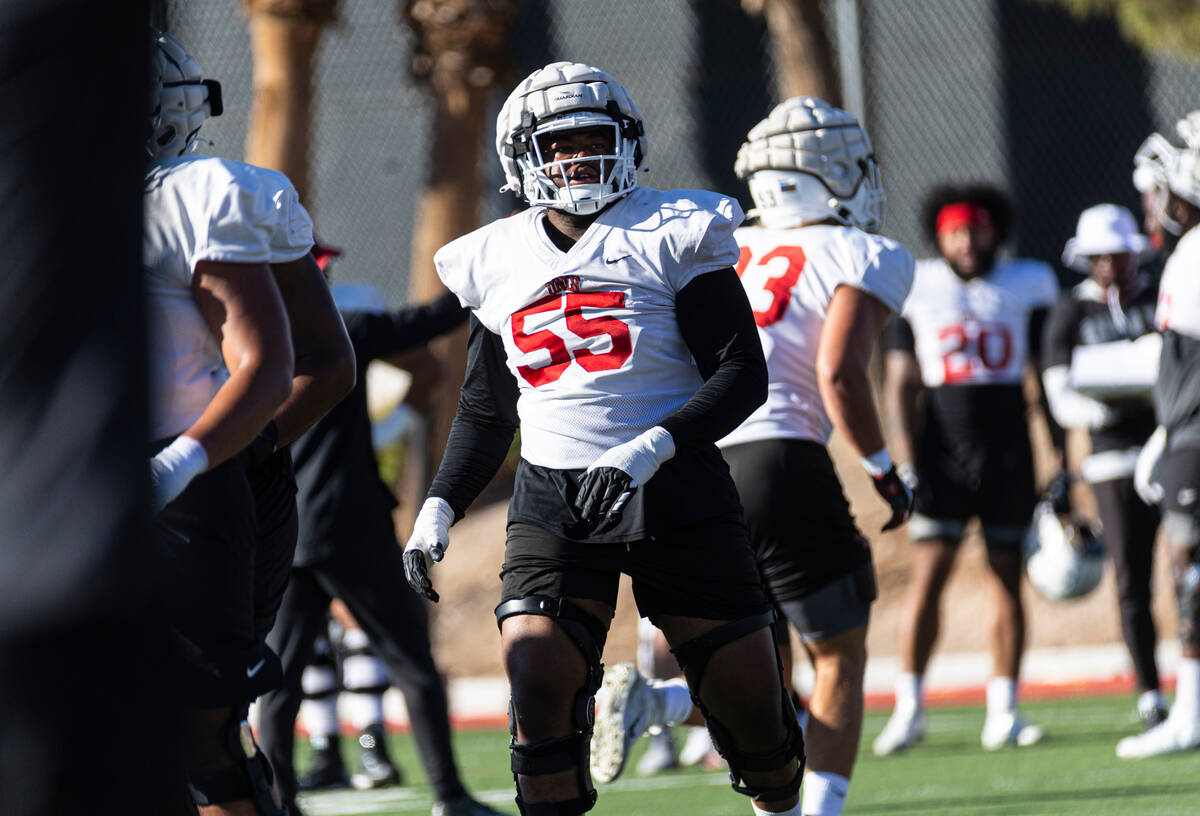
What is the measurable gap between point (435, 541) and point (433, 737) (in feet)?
7.64

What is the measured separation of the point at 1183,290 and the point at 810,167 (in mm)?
2015

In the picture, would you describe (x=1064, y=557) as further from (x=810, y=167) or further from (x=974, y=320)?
(x=810, y=167)

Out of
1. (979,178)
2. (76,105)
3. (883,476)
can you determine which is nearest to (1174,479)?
(883,476)

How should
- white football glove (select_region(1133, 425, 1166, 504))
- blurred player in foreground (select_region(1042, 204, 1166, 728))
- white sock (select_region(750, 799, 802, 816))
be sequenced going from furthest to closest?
blurred player in foreground (select_region(1042, 204, 1166, 728)), white football glove (select_region(1133, 425, 1166, 504)), white sock (select_region(750, 799, 802, 816))

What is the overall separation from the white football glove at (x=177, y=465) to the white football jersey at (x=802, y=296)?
1.97 m

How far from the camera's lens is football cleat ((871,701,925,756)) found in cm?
756

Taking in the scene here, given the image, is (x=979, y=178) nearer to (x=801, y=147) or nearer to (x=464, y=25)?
(x=464, y=25)

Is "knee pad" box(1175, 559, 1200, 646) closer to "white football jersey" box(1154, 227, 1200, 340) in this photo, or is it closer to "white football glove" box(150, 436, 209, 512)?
"white football jersey" box(1154, 227, 1200, 340)

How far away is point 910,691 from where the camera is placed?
768 centimetres

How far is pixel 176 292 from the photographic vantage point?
3299 millimetres

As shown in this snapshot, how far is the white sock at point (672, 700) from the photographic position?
4.92 metres

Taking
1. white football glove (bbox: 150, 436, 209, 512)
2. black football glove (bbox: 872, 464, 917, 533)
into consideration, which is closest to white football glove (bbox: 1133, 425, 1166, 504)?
black football glove (bbox: 872, 464, 917, 533)

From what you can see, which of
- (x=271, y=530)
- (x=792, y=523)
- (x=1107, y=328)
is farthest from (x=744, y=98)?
(x=271, y=530)

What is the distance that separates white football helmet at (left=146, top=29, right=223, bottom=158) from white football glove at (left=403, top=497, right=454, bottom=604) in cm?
93
